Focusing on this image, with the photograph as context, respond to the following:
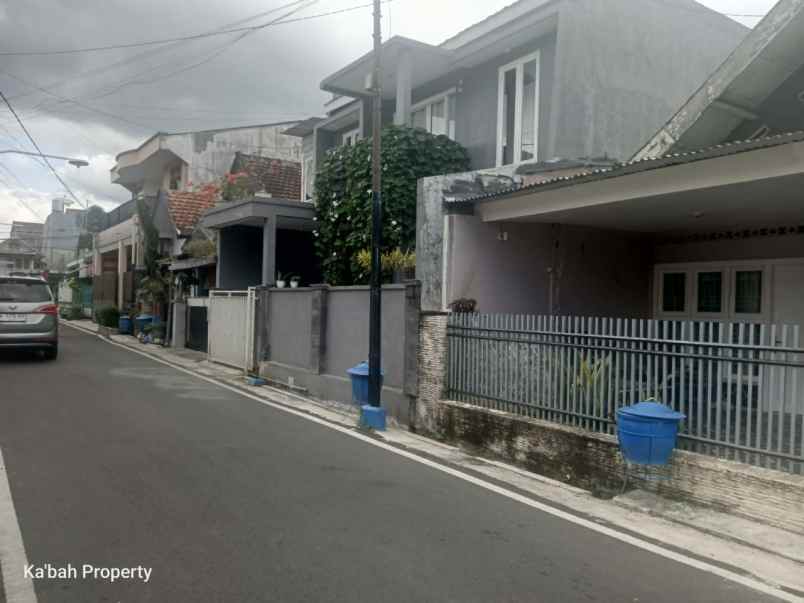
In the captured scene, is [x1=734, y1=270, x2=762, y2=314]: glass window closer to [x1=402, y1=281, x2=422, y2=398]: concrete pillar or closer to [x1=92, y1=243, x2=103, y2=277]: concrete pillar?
[x1=402, y1=281, x2=422, y2=398]: concrete pillar

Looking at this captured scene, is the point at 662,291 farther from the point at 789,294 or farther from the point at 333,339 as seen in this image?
the point at 333,339

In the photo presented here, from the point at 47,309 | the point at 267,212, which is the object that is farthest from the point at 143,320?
the point at 267,212

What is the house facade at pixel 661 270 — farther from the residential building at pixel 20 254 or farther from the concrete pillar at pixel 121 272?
the residential building at pixel 20 254

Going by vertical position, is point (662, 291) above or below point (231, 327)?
above

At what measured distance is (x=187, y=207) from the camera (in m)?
23.8

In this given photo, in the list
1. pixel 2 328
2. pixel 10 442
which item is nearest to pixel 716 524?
pixel 10 442

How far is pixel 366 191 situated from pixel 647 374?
323 inches

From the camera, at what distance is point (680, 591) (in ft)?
13.9

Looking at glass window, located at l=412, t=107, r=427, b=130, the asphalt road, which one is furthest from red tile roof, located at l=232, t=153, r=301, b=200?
the asphalt road

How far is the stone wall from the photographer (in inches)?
213

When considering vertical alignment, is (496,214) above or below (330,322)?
above

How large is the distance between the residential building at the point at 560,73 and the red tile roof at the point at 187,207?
9993mm

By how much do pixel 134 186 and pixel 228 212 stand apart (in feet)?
73.2

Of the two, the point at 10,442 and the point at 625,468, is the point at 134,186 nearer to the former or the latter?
the point at 10,442
